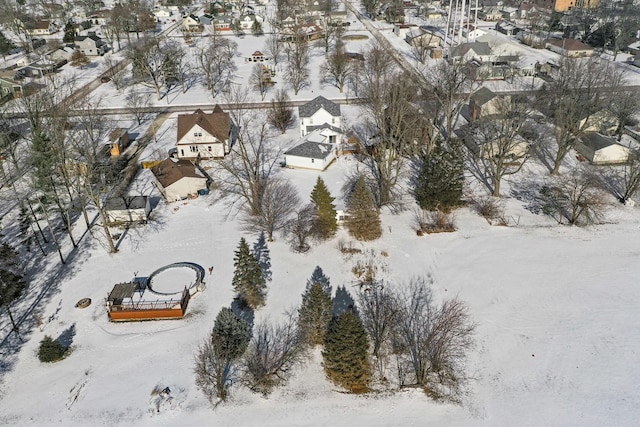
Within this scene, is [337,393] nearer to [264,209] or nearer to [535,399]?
[535,399]

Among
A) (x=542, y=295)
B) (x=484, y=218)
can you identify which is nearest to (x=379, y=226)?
(x=484, y=218)

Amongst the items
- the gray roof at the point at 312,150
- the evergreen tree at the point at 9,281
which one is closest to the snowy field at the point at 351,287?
the evergreen tree at the point at 9,281

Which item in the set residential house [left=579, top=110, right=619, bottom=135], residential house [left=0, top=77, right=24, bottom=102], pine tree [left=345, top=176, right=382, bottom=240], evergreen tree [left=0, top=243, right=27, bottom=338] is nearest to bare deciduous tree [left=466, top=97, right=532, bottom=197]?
residential house [left=579, top=110, right=619, bottom=135]

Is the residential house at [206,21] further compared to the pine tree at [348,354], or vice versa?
the residential house at [206,21]

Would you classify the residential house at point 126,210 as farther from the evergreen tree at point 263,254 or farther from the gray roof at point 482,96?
Answer: the gray roof at point 482,96

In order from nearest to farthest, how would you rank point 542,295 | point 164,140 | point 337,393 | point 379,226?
point 337,393 < point 542,295 < point 379,226 < point 164,140

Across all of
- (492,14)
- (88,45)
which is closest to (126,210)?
(88,45)

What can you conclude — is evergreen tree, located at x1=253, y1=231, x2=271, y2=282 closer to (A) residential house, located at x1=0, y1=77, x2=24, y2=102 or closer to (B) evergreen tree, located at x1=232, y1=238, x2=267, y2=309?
(B) evergreen tree, located at x1=232, y1=238, x2=267, y2=309
